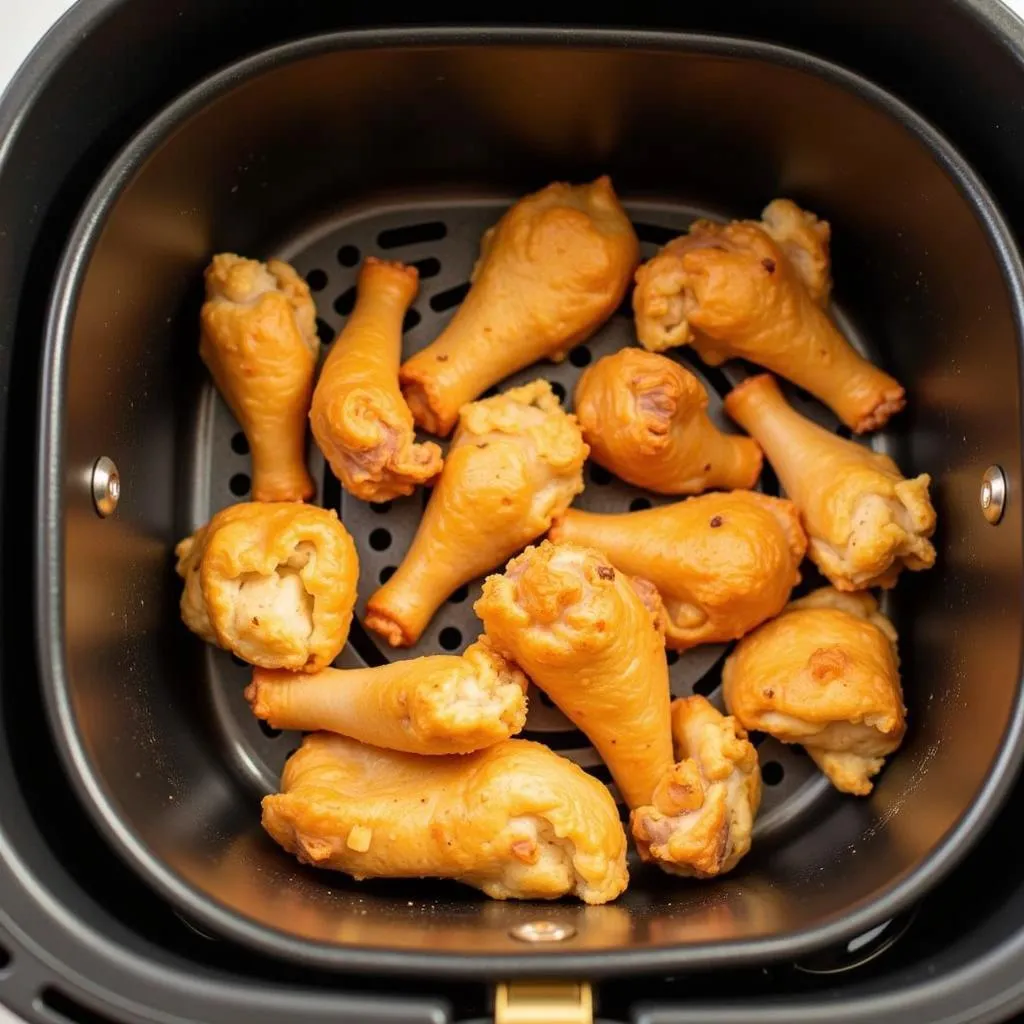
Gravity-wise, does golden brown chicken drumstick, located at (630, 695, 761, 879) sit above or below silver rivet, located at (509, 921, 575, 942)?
above

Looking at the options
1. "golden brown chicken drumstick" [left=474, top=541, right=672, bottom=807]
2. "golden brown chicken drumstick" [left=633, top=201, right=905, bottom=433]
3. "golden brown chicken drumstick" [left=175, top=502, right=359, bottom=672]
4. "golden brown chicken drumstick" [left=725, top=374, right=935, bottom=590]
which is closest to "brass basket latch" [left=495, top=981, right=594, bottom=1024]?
"golden brown chicken drumstick" [left=474, top=541, right=672, bottom=807]

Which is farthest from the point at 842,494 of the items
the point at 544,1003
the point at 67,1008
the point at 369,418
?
the point at 67,1008

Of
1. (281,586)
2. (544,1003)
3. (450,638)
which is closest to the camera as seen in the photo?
(544,1003)

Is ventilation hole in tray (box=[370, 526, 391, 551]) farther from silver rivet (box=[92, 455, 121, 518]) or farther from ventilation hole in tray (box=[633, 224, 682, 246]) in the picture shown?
ventilation hole in tray (box=[633, 224, 682, 246])

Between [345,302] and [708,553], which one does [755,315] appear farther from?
[345,302]

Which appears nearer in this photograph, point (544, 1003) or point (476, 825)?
point (544, 1003)

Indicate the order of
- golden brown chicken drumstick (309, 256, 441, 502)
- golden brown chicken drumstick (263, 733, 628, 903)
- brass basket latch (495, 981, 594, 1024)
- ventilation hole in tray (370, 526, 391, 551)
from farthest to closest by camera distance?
ventilation hole in tray (370, 526, 391, 551)
golden brown chicken drumstick (309, 256, 441, 502)
golden brown chicken drumstick (263, 733, 628, 903)
brass basket latch (495, 981, 594, 1024)

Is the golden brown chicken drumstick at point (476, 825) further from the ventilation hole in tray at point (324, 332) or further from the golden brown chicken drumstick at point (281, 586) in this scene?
the ventilation hole in tray at point (324, 332)
